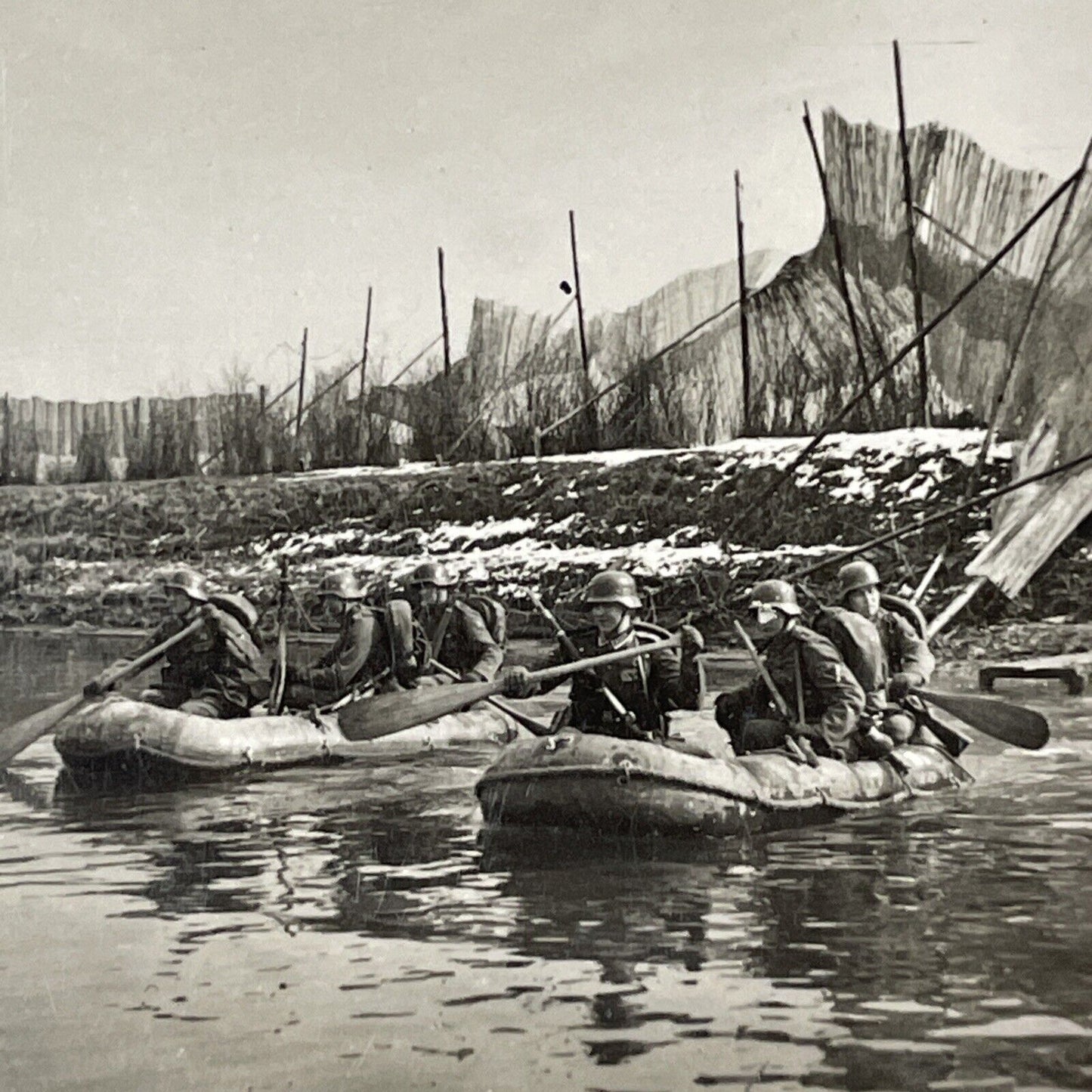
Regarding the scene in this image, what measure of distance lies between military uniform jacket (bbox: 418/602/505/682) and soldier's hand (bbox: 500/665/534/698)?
2692 mm

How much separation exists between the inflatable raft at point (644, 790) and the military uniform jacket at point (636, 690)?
51cm

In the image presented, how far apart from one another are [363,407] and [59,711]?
13.3 ft

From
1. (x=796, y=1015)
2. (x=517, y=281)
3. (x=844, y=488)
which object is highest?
(x=517, y=281)

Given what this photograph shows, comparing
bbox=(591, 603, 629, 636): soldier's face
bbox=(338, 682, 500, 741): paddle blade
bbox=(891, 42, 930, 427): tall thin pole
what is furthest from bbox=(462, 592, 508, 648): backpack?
bbox=(891, 42, 930, 427): tall thin pole

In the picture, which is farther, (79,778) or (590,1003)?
(79,778)

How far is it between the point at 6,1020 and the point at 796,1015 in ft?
7.17

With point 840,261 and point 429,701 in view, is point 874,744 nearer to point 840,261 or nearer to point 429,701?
point 429,701

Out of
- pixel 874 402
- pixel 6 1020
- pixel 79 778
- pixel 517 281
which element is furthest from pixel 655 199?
pixel 6 1020

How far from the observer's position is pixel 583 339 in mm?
10398

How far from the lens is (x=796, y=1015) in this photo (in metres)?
3.98

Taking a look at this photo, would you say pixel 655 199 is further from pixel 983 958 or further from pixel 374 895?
pixel 983 958

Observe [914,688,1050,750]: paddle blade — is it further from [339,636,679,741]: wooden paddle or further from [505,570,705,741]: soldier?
[339,636,679,741]: wooden paddle

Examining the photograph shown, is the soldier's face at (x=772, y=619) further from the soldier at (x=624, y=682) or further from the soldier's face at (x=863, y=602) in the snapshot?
the soldier's face at (x=863, y=602)

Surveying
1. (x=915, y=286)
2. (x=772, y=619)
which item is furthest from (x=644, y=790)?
(x=915, y=286)
